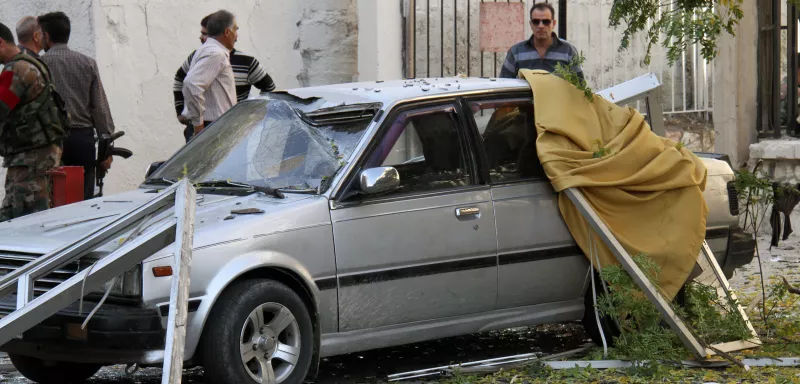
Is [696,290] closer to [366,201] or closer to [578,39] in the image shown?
[366,201]

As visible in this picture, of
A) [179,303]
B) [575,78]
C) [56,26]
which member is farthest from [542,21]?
[179,303]

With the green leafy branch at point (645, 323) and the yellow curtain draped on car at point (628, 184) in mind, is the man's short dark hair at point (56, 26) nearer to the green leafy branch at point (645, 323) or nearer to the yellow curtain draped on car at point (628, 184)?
the yellow curtain draped on car at point (628, 184)

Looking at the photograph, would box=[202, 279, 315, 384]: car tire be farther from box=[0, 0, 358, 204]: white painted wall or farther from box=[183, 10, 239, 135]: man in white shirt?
box=[0, 0, 358, 204]: white painted wall

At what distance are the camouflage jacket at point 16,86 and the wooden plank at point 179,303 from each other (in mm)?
4588

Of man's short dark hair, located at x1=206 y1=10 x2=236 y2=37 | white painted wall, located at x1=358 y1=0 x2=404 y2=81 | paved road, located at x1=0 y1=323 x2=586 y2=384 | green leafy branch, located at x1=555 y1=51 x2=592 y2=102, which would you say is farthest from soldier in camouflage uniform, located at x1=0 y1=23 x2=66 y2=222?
white painted wall, located at x1=358 y1=0 x2=404 y2=81

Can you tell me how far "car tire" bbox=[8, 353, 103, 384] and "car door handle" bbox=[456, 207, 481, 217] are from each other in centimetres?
204

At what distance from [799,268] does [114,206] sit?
6.11m

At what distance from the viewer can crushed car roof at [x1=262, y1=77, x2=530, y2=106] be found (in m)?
6.79

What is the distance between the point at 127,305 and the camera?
5.59m

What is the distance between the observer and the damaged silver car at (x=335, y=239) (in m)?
5.63

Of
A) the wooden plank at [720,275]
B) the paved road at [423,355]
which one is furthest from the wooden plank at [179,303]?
the wooden plank at [720,275]

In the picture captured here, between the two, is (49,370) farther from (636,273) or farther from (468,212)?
(636,273)

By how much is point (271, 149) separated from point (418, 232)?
926mm

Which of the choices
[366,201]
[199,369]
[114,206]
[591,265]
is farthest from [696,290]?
[114,206]
